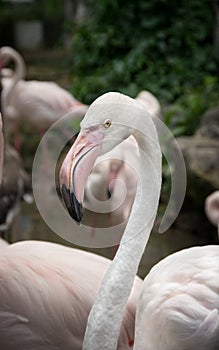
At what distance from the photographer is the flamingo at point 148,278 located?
2.57 metres

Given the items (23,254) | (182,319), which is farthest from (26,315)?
(182,319)

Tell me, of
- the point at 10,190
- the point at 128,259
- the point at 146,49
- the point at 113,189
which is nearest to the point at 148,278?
the point at 128,259

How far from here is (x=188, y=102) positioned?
300 inches

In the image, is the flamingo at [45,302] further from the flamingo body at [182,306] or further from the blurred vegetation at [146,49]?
the blurred vegetation at [146,49]

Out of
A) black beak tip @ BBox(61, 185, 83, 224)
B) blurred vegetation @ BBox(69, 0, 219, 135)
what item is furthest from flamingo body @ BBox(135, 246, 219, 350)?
blurred vegetation @ BBox(69, 0, 219, 135)

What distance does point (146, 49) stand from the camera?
9.09 meters

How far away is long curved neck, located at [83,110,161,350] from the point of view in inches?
105

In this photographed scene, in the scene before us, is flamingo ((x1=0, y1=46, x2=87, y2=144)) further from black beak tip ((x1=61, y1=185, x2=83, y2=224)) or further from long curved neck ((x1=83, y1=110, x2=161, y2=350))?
black beak tip ((x1=61, y1=185, x2=83, y2=224))

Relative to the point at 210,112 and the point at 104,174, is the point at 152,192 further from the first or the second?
the point at 210,112

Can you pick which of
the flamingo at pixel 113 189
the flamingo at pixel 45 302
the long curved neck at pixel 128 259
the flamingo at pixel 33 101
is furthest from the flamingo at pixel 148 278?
the flamingo at pixel 33 101

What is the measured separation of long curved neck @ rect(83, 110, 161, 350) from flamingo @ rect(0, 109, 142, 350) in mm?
250

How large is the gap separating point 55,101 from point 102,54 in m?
2.40

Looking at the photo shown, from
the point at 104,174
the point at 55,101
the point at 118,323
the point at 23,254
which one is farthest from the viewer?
the point at 55,101

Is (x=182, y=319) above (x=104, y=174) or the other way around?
above
